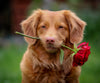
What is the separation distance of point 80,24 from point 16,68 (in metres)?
4.40

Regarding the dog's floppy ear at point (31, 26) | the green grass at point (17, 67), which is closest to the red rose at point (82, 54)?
the dog's floppy ear at point (31, 26)

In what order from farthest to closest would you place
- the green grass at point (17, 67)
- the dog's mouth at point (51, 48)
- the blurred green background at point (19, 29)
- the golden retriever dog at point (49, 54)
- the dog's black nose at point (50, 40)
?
the blurred green background at point (19, 29) → the green grass at point (17, 67) → the golden retriever dog at point (49, 54) → the dog's mouth at point (51, 48) → the dog's black nose at point (50, 40)

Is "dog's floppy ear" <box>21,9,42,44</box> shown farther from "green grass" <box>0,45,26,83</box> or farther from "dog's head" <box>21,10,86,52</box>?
"green grass" <box>0,45,26,83</box>

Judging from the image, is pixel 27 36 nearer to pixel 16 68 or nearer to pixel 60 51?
pixel 60 51

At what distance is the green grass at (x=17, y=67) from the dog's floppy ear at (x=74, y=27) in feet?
9.71

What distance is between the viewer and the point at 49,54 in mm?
7242

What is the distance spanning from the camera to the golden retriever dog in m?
7.20

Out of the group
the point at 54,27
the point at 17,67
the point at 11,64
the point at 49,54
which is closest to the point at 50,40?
the point at 54,27

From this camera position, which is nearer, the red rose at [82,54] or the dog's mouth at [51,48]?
the dog's mouth at [51,48]

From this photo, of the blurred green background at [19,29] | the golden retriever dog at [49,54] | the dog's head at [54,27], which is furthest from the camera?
the blurred green background at [19,29]

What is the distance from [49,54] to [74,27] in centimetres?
69

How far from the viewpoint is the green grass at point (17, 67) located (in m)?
10.2

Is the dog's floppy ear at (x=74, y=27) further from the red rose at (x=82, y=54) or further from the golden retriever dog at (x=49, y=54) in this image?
the red rose at (x=82, y=54)

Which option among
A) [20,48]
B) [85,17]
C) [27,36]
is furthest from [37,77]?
[85,17]
